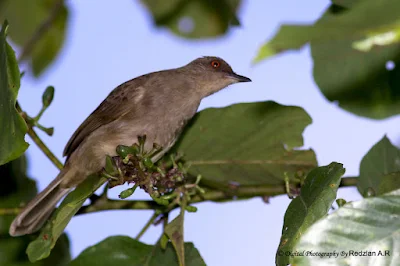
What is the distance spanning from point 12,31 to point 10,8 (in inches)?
10.2

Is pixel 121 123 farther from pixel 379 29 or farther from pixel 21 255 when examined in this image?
pixel 379 29

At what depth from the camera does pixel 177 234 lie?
3.39 metres

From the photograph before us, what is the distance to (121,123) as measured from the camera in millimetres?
4758

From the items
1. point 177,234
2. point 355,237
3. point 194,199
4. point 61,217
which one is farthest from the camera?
point 194,199

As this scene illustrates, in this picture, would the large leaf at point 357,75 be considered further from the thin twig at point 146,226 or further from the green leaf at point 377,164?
the thin twig at point 146,226

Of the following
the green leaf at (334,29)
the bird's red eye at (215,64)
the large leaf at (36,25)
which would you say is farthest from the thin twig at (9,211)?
the green leaf at (334,29)

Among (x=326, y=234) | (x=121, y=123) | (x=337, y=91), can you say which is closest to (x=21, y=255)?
(x=121, y=123)

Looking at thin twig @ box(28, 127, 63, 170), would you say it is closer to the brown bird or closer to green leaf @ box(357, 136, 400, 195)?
the brown bird

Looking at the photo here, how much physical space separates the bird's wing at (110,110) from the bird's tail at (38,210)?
29cm

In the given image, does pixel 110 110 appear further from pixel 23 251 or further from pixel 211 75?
pixel 23 251

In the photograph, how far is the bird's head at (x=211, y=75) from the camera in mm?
5414

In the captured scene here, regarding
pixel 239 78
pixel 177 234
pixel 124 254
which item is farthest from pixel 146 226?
pixel 239 78

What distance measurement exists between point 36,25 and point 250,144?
283 cm

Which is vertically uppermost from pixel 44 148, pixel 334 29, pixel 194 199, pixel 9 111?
pixel 334 29
